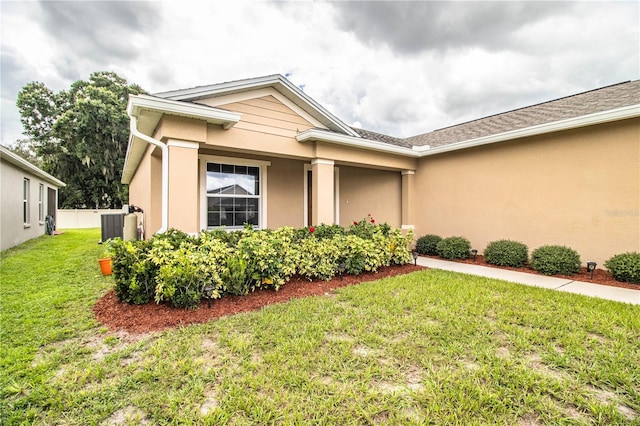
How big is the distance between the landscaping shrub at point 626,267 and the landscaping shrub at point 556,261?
0.55m

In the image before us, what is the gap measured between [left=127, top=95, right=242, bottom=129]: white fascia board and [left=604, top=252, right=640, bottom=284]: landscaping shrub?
8162 mm

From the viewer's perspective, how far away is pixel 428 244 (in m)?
8.97

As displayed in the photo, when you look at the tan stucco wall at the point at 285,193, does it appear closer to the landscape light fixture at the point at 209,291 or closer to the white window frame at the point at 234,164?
the white window frame at the point at 234,164

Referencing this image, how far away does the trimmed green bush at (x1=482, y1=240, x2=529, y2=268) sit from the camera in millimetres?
6977

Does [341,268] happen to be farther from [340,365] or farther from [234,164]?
[234,164]

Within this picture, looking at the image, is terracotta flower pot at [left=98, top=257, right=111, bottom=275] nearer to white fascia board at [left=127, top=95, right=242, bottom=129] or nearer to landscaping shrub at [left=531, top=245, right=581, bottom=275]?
white fascia board at [left=127, top=95, right=242, bottom=129]

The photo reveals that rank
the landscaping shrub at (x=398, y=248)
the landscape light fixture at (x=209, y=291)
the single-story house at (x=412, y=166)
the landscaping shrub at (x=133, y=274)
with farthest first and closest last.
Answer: the landscaping shrub at (x=398, y=248) → the single-story house at (x=412, y=166) → the landscape light fixture at (x=209, y=291) → the landscaping shrub at (x=133, y=274)

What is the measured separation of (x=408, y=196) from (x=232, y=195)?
5881 millimetres

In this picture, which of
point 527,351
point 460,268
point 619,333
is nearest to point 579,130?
point 460,268

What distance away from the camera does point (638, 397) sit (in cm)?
225

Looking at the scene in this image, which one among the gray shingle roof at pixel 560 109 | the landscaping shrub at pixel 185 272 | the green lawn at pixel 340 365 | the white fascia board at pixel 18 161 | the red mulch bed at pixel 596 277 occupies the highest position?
the gray shingle roof at pixel 560 109

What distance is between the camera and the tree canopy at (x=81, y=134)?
2197 cm

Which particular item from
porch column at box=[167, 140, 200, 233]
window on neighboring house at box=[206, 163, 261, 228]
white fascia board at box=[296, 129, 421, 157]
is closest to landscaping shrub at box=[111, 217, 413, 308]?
porch column at box=[167, 140, 200, 233]

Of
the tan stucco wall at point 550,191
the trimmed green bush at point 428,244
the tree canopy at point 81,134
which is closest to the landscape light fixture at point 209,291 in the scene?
the trimmed green bush at point 428,244
